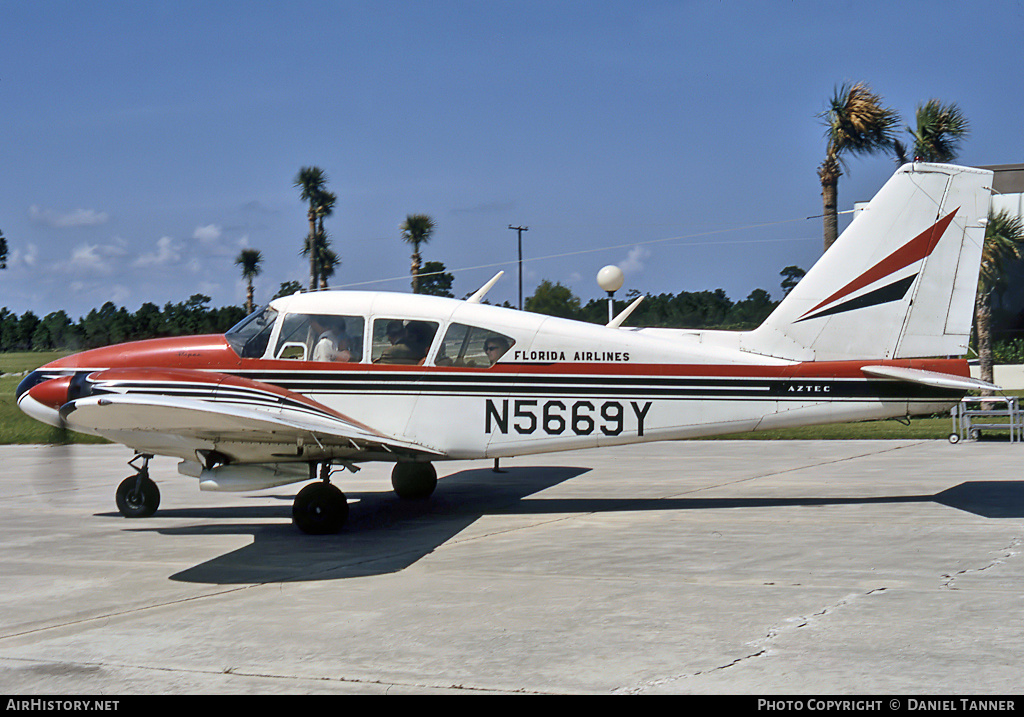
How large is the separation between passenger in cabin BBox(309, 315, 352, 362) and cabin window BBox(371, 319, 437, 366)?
358 mm

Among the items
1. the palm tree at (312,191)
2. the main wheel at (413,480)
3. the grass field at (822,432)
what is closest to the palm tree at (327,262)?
the palm tree at (312,191)

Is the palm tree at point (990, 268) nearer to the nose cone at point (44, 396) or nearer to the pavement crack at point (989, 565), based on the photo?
the pavement crack at point (989, 565)

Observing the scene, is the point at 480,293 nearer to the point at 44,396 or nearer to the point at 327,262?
the point at 44,396

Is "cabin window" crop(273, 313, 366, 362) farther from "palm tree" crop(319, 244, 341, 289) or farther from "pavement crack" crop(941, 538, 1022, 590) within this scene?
"palm tree" crop(319, 244, 341, 289)

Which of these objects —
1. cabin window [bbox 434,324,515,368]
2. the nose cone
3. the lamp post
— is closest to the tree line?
the nose cone

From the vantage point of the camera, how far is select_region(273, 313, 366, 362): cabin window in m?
10.3

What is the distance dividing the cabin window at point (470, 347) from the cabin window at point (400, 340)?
20cm

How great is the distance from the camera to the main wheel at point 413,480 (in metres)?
11.9

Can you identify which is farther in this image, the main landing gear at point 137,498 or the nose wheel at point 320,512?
the main landing gear at point 137,498

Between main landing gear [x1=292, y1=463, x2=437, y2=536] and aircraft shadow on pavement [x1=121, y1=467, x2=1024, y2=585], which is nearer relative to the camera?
aircraft shadow on pavement [x1=121, y1=467, x2=1024, y2=585]

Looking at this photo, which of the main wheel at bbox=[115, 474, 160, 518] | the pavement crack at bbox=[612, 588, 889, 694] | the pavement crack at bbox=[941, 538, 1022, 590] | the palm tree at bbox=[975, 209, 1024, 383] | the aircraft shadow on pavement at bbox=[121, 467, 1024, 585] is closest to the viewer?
the pavement crack at bbox=[612, 588, 889, 694]

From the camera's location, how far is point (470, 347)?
10281mm
